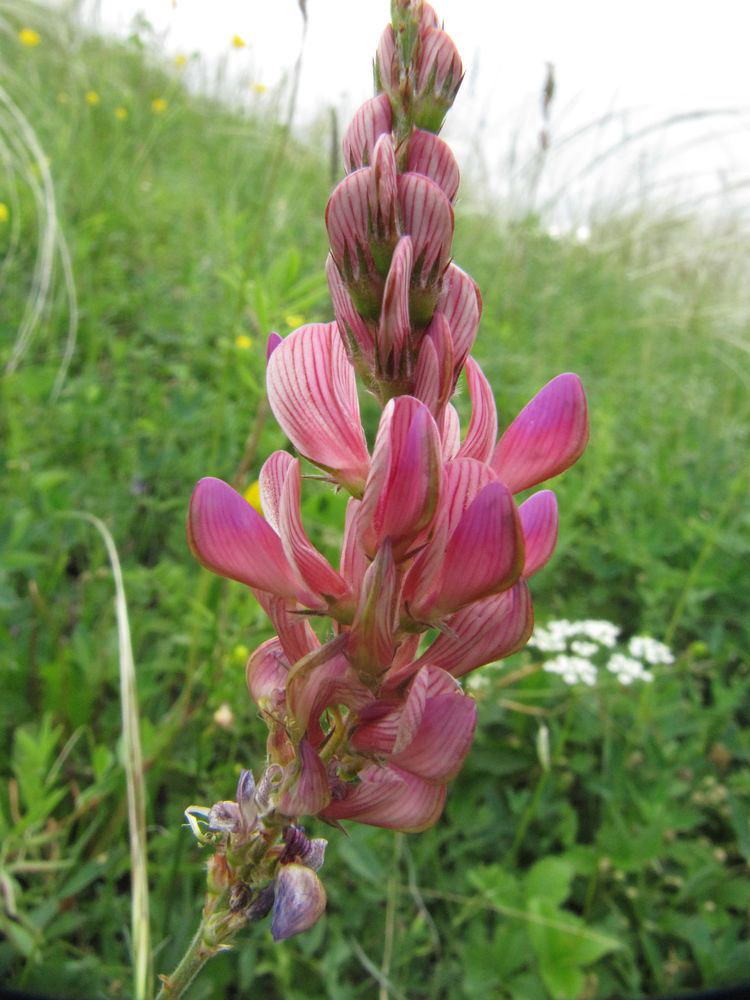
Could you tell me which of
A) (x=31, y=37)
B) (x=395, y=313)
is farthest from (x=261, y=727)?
(x=31, y=37)

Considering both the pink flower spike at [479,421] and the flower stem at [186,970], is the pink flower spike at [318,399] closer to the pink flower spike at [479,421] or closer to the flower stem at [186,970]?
the pink flower spike at [479,421]

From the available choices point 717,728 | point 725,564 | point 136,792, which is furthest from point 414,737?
point 725,564

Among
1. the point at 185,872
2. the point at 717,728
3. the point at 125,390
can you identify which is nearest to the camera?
the point at 185,872

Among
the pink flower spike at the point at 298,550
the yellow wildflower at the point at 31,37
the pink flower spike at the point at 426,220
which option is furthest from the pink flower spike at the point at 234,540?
the yellow wildflower at the point at 31,37

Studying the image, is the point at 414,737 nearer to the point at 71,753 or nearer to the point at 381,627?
the point at 381,627

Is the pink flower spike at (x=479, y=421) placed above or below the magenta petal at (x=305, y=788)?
above

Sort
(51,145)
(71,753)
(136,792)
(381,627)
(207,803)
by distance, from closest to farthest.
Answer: (381,627) < (136,792) < (207,803) < (71,753) < (51,145)

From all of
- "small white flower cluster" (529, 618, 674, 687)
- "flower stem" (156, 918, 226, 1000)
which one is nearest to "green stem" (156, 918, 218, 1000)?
"flower stem" (156, 918, 226, 1000)
